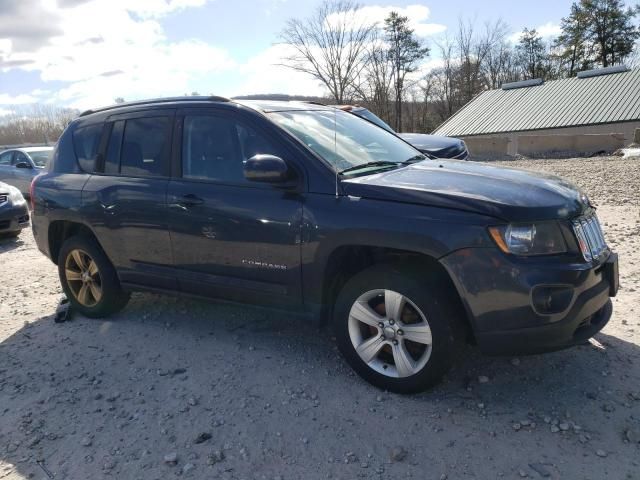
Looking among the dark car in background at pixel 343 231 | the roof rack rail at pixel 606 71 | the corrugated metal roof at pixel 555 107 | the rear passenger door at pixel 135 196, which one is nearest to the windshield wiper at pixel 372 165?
the dark car in background at pixel 343 231

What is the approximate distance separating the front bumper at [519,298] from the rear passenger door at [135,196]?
228cm

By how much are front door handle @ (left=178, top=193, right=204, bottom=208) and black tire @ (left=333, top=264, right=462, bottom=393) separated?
124cm

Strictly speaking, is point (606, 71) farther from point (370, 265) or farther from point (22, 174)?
point (370, 265)

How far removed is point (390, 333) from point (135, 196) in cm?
228

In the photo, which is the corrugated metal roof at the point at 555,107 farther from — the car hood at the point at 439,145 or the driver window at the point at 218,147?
the driver window at the point at 218,147

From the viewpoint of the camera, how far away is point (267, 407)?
3.16 metres

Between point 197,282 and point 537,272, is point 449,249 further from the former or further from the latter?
point 197,282

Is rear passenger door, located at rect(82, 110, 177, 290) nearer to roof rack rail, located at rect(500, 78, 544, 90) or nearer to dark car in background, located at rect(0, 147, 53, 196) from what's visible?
dark car in background, located at rect(0, 147, 53, 196)

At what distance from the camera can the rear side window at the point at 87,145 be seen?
4.46 metres

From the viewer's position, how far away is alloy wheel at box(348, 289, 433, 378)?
3067 millimetres

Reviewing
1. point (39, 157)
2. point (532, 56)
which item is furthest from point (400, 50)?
point (39, 157)

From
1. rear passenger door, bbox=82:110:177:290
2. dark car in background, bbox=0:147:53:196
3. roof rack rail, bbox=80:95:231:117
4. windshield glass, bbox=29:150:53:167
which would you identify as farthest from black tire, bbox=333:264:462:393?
windshield glass, bbox=29:150:53:167

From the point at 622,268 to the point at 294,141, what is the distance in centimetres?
378

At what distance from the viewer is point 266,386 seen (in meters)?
3.39
